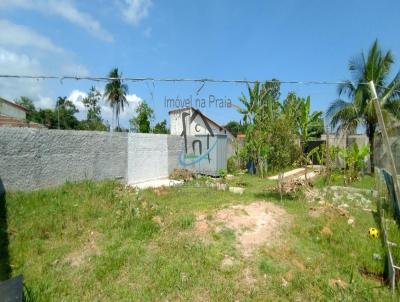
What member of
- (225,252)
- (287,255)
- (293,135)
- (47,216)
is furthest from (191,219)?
(293,135)

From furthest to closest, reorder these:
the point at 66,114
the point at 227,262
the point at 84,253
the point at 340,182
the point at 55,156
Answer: the point at 66,114 → the point at 340,182 → the point at 55,156 → the point at 84,253 → the point at 227,262

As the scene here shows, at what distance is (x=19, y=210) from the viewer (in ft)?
17.2

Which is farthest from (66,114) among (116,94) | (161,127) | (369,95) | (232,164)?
(369,95)

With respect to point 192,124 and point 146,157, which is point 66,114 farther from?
point 146,157

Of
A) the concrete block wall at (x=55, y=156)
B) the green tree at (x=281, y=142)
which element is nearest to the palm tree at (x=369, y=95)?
the green tree at (x=281, y=142)

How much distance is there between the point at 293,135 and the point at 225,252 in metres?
4.50

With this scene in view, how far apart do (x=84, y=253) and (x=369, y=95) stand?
12878mm

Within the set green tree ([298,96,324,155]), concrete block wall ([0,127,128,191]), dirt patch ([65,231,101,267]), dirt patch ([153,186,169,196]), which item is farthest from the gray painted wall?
green tree ([298,96,324,155])

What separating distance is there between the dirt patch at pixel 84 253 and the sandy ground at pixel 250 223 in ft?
5.15

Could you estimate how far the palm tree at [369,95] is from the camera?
473 inches

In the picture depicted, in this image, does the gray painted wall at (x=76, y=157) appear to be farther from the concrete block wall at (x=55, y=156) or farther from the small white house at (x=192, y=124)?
the small white house at (x=192, y=124)

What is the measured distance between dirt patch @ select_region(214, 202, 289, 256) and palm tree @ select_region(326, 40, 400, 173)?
8.39 metres

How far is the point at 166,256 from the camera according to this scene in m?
3.96

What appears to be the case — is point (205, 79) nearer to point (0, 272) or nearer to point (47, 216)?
point (47, 216)
